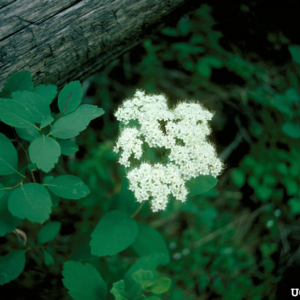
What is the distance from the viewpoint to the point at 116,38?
2021 mm

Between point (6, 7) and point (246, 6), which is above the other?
point (6, 7)

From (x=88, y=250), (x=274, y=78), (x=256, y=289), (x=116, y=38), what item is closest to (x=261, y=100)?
(x=274, y=78)

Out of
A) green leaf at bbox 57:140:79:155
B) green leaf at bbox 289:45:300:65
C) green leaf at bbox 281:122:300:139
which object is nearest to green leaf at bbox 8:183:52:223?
green leaf at bbox 57:140:79:155

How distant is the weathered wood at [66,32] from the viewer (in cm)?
158

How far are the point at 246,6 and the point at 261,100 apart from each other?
3.34 feet

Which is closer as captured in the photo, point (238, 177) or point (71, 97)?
point (71, 97)

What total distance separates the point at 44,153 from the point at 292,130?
85.1 inches

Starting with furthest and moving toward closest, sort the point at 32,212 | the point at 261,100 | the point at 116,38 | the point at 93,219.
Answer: the point at 261,100 < the point at 93,219 < the point at 116,38 < the point at 32,212

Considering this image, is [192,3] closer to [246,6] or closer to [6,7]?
[246,6]

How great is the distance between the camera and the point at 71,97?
57.2 inches

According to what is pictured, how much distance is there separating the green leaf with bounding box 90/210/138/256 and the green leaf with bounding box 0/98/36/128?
2.66ft

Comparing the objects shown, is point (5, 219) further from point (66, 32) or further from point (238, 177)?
point (238, 177)

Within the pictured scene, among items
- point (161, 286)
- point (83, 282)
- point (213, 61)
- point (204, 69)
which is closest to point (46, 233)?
point (83, 282)

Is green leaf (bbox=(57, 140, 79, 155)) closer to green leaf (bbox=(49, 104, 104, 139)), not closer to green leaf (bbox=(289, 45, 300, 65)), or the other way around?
green leaf (bbox=(49, 104, 104, 139))
